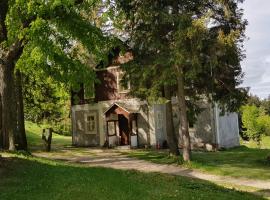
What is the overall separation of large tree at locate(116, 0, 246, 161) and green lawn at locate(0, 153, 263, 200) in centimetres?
850

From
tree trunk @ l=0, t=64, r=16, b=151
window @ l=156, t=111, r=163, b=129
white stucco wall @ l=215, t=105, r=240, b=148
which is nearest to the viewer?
tree trunk @ l=0, t=64, r=16, b=151

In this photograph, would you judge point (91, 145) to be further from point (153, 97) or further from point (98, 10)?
point (153, 97)

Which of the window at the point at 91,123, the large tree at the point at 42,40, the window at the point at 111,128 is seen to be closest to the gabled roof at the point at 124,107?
the window at the point at 111,128

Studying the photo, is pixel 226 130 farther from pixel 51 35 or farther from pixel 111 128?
pixel 51 35

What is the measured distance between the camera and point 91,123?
4247 cm

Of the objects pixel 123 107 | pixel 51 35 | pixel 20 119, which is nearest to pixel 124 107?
pixel 123 107

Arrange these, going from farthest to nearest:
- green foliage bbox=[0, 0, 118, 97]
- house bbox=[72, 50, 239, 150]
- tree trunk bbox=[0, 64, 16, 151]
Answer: house bbox=[72, 50, 239, 150] → tree trunk bbox=[0, 64, 16, 151] → green foliage bbox=[0, 0, 118, 97]

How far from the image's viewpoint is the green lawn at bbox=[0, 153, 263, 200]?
12.3m

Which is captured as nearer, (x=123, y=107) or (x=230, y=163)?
(x=230, y=163)

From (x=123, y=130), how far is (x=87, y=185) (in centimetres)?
2690

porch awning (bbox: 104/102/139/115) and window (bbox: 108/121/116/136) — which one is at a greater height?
porch awning (bbox: 104/102/139/115)

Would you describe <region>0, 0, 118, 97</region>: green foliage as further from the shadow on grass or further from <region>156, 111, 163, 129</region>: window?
<region>156, 111, 163, 129</region>: window

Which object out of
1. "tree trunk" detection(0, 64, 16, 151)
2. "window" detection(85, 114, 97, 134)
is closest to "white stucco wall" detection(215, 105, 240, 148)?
"window" detection(85, 114, 97, 134)

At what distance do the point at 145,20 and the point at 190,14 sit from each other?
2647mm
